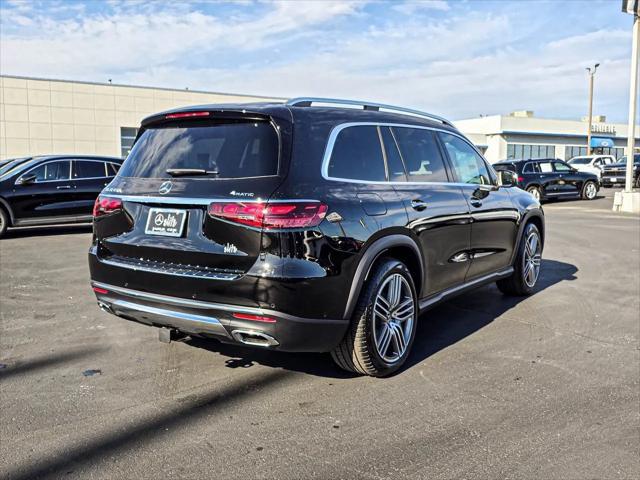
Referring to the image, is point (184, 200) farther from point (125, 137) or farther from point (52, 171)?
point (125, 137)

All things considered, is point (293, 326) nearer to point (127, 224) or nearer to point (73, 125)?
point (127, 224)

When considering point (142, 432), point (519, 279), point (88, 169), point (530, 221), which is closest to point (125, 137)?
point (88, 169)

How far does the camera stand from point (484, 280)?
5.67m

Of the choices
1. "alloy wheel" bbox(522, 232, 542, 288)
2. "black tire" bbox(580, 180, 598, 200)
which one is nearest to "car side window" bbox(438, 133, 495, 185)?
"alloy wheel" bbox(522, 232, 542, 288)

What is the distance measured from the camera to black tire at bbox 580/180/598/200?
23.0 metres

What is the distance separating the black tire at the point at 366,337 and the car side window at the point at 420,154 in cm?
85

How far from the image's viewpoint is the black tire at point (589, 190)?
2298 centimetres

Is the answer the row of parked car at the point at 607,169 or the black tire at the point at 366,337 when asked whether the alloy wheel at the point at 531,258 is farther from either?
the row of parked car at the point at 607,169

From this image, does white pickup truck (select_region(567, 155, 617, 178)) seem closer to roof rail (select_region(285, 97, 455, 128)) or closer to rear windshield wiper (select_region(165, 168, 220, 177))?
roof rail (select_region(285, 97, 455, 128))

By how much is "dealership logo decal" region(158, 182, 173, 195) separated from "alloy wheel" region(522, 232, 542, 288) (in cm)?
421

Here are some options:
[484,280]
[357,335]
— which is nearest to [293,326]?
[357,335]

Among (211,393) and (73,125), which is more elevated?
(73,125)

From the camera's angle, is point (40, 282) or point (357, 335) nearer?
point (357, 335)

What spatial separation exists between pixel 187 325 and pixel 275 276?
691 millimetres
